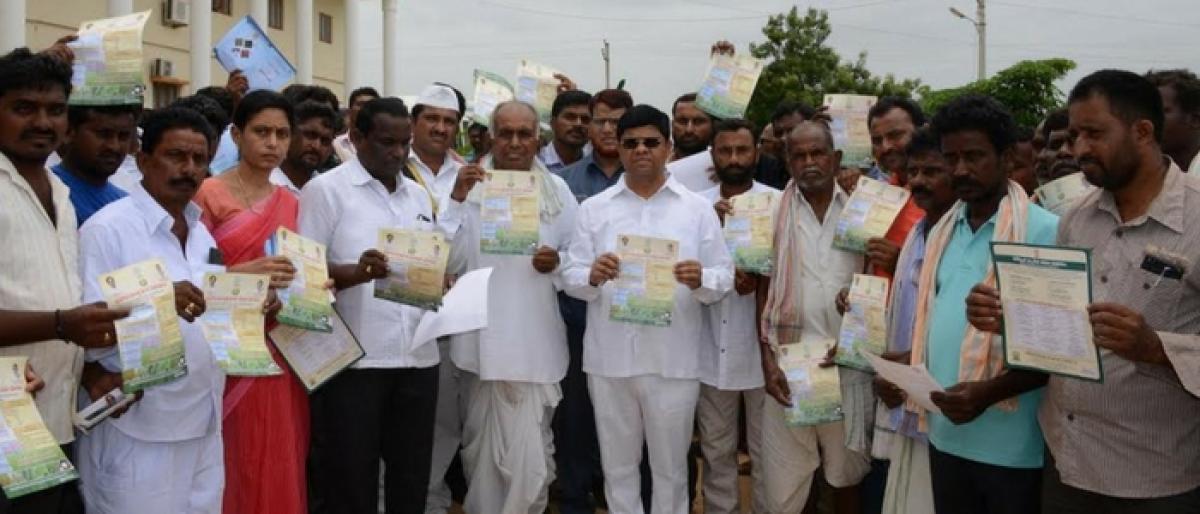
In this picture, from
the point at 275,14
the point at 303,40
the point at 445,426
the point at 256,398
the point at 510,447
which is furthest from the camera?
the point at 275,14

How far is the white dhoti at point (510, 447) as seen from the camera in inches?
240

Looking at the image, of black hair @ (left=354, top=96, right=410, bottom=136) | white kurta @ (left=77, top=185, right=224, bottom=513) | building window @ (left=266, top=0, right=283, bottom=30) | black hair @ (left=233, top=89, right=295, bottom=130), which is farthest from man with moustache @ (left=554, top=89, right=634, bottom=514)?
building window @ (left=266, top=0, right=283, bottom=30)

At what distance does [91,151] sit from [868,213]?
3.76 meters

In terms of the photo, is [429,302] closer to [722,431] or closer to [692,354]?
[692,354]

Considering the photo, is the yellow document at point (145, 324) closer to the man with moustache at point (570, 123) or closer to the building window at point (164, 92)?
the man with moustache at point (570, 123)

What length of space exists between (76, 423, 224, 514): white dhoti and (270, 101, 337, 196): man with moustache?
2.09 metres

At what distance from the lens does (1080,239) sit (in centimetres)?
367

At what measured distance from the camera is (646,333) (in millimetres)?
5848

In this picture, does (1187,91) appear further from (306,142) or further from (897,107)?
(306,142)

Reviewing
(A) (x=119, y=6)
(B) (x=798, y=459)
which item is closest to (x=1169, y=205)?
(B) (x=798, y=459)

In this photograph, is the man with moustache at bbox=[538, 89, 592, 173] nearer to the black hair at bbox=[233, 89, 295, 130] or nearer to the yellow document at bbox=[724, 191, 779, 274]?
the yellow document at bbox=[724, 191, 779, 274]

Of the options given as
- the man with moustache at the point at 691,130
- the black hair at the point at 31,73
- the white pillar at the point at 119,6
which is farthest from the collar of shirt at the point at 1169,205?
the white pillar at the point at 119,6

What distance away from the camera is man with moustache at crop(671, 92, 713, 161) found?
Result: 7883 mm

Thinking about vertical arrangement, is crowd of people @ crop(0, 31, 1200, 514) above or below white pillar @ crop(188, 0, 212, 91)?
below
